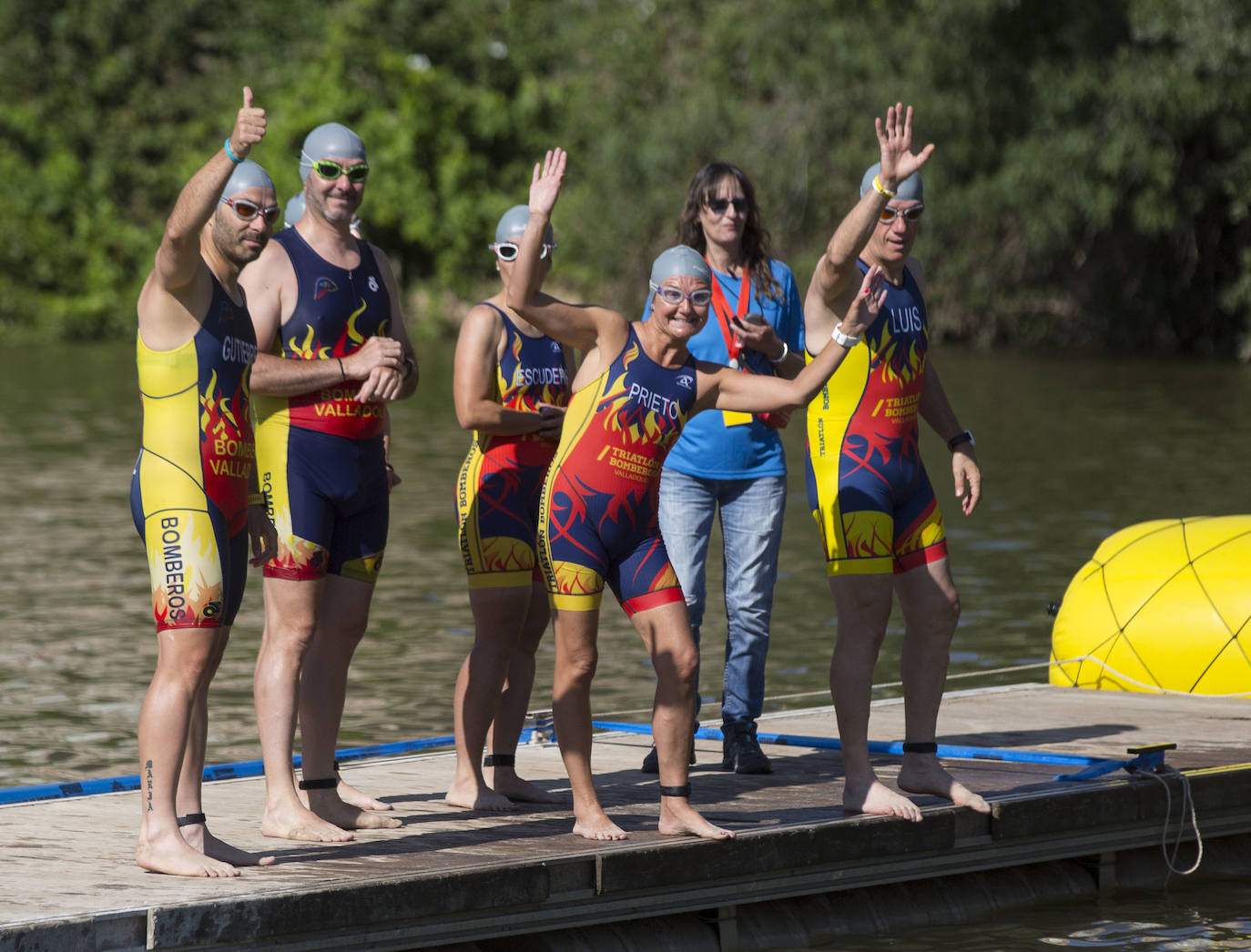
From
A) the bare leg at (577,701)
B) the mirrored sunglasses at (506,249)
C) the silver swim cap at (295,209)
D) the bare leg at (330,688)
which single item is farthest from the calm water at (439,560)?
the silver swim cap at (295,209)

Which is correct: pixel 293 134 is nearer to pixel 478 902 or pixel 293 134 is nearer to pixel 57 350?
pixel 57 350

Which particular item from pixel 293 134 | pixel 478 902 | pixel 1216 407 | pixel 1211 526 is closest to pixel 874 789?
pixel 478 902

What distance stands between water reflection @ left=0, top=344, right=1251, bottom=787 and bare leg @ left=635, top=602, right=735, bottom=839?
4.07m

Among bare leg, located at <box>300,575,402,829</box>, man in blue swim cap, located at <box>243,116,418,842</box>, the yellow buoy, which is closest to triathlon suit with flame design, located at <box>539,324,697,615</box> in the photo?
man in blue swim cap, located at <box>243,116,418,842</box>

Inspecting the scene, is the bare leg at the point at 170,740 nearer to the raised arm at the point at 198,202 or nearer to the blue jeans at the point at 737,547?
the raised arm at the point at 198,202

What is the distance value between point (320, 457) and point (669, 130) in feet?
116

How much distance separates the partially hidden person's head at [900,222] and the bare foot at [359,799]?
2902 millimetres

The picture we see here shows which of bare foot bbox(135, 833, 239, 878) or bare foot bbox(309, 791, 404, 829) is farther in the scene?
bare foot bbox(309, 791, 404, 829)

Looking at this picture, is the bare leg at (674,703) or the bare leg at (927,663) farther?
the bare leg at (927,663)

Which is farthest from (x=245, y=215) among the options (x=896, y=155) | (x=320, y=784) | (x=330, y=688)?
(x=896, y=155)

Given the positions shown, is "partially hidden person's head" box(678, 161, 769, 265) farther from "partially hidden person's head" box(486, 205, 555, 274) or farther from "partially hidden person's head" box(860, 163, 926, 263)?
"partially hidden person's head" box(486, 205, 555, 274)

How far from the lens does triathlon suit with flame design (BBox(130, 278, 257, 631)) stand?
6.05 metres

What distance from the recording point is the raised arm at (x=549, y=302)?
6.70 m

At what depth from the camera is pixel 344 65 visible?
2386 inches
